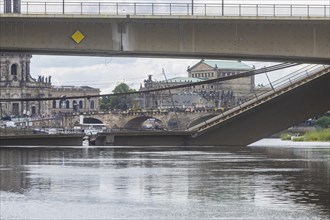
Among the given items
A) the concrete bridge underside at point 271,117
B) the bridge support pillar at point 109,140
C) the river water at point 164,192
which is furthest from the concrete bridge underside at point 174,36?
the bridge support pillar at point 109,140

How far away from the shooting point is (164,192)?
43.0 meters

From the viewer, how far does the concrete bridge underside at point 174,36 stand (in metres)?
61.6

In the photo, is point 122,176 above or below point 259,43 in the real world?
below

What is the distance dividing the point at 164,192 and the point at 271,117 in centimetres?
6301

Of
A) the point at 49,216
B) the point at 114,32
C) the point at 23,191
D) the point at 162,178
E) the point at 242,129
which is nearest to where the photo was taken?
the point at 49,216

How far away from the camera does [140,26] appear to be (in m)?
62.6

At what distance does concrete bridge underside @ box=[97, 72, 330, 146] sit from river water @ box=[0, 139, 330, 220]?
34790 mm

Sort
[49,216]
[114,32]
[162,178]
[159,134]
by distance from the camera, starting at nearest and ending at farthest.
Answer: [49,216], [162,178], [114,32], [159,134]

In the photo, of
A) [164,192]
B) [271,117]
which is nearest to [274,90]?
[271,117]

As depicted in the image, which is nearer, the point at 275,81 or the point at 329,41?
the point at 329,41

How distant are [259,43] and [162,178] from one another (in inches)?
568

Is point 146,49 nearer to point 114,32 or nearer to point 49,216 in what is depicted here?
point 114,32

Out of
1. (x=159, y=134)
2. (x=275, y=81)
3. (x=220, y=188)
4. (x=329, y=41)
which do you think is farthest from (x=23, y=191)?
(x=159, y=134)

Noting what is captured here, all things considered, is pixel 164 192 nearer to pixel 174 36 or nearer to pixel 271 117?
pixel 174 36
